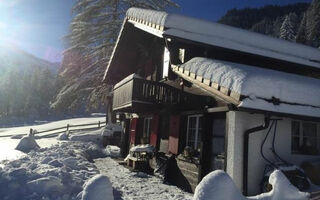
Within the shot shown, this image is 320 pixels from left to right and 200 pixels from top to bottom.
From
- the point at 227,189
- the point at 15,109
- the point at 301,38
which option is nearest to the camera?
the point at 227,189

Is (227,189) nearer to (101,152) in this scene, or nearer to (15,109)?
(101,152)

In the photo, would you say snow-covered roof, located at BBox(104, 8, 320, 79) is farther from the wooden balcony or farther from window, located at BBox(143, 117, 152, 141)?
window, located at BBox(143, 117, 152, 141)

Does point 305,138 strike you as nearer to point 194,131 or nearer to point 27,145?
point 194,131

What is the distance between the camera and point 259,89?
614 cm

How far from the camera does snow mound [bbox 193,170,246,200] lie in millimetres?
3426

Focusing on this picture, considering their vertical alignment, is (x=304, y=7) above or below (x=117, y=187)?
above

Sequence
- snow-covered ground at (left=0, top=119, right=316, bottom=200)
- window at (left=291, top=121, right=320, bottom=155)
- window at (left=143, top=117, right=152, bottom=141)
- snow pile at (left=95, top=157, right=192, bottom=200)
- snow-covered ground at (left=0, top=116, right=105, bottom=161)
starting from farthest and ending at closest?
1. window at (left=143, top=117, right=152, bottom=141)
2. snow-covered ground at (left=0, top=116, right=105, bottom=161)
3. window at (left=291, top=121, right=320, bottom=155)
4. snow pile at (left=95, top=157, right=192, bottom=200)
5. snow-covered ground at (left=0, top=119, right=316, bottom=200)

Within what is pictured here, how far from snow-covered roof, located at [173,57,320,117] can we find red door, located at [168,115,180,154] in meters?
2.76

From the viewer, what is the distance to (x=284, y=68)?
10789mm

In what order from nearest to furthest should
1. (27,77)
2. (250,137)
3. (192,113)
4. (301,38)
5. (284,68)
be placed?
(250,137), (192,113), (284,68), (301,38), (27,77)

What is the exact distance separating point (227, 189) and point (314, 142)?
578 cm

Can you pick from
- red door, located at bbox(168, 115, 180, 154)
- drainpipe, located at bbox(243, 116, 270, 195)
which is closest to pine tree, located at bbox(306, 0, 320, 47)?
red door, located at bbox(168, 115, 180, 154)

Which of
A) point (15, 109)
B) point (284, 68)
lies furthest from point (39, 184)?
point (15, 109)

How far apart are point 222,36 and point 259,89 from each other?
4846 millimetres
